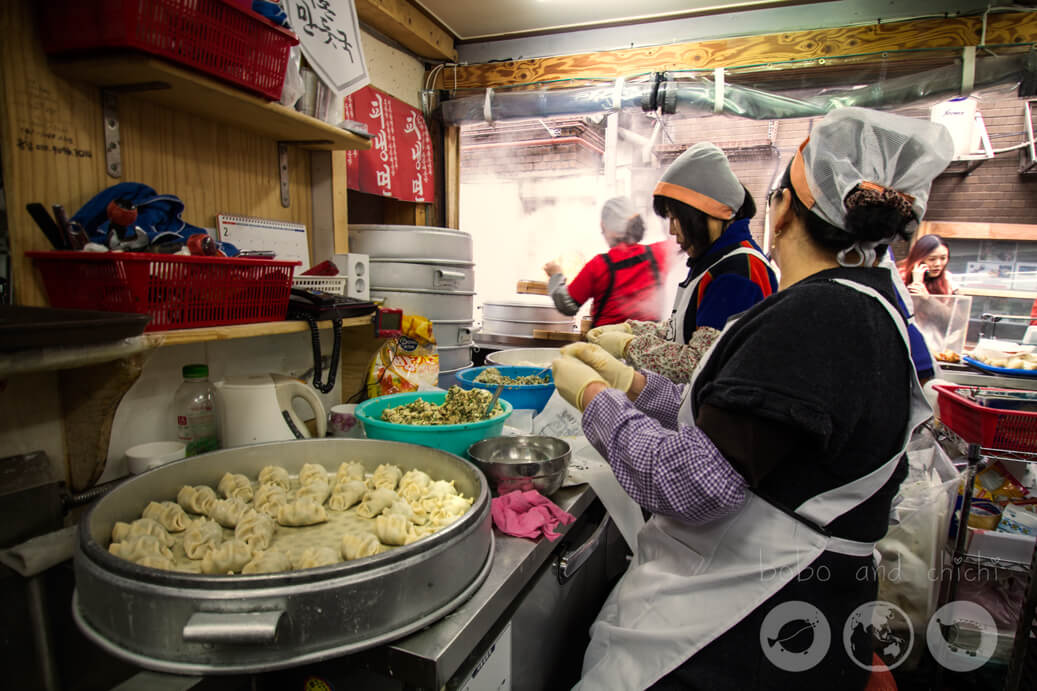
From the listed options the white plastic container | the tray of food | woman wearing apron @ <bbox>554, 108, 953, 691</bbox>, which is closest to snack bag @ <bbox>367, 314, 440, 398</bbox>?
the white plastic container

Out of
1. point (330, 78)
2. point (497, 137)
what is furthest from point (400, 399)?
point (497, 137)

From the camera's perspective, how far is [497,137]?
4.21 metres

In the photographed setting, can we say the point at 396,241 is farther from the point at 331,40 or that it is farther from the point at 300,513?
the point at 300,513

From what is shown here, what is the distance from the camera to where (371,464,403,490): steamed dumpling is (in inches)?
52.3

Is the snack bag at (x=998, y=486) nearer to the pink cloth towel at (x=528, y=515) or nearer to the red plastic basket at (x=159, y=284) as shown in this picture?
the pink cloth towel at (x=528, y=515)

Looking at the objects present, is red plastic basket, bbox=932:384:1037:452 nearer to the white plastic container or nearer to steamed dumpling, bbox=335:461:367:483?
steamed dumpling, bbox=335:461:367:483

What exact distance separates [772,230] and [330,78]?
4.96 ft

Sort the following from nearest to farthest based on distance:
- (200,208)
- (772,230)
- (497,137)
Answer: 1. (772,230)
2. (200,208)
3. (497,137)

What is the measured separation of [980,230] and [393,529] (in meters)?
6.13

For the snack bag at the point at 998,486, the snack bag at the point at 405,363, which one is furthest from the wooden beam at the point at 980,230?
the snack bag at the point at 405,363

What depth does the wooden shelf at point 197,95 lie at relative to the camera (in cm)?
125

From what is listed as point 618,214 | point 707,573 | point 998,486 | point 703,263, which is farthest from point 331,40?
point 998,486

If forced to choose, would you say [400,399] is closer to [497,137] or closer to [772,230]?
[772,230]

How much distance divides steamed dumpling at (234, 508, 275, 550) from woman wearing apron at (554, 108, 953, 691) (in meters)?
0.74
